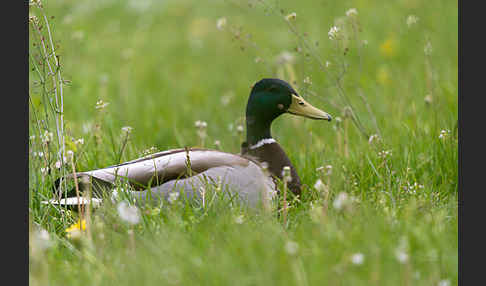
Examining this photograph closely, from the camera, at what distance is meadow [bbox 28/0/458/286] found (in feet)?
9.18

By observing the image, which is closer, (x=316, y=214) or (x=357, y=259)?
(x=357, y=259)

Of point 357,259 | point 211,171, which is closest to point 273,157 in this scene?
point 211,171

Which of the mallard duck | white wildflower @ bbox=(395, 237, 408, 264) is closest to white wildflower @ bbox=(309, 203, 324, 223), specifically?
the mallard duck

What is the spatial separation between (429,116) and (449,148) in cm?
125

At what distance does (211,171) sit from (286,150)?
111 cm

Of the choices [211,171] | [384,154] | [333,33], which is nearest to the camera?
[211,171]

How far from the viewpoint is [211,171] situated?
4094 mm

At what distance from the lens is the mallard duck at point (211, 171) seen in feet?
12.8

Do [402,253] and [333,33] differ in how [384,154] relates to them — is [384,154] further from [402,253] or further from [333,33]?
[402,253]

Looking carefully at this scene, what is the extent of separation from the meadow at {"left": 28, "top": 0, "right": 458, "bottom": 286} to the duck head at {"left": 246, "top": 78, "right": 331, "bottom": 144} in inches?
7.1

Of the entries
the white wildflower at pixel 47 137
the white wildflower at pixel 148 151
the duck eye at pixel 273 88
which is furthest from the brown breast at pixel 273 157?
the white wildflower at pixel 47 137

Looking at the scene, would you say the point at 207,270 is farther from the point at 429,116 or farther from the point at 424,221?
the point at 429,116

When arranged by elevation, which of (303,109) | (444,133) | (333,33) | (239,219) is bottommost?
(239,219)

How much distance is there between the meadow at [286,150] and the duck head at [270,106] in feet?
0.60
